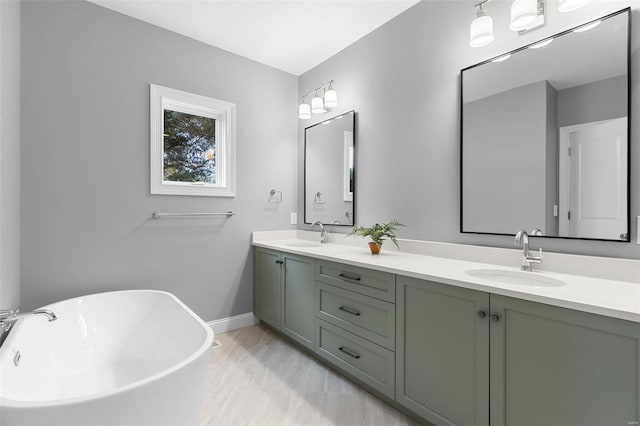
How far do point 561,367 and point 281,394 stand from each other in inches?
59.0

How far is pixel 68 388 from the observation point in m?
1.68

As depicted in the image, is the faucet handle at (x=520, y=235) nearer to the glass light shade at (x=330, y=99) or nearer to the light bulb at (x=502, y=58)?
the light bulb at (x=502, y=58)

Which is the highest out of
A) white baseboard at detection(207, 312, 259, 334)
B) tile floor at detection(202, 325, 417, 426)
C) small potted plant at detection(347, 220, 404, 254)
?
small potted plant at detection(347, 220, 404, 254)

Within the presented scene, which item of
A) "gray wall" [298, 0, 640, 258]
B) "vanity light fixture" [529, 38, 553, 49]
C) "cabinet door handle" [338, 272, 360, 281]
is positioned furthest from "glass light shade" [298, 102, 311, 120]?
"vanity light fixture" [529, 38, 553, 49]

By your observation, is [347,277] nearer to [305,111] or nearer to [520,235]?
[520,235]

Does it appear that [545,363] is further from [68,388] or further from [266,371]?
[68,388]

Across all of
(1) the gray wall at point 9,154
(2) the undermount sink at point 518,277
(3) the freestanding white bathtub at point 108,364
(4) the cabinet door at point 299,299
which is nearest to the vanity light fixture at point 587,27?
(2) the undermount sink at point 518,277

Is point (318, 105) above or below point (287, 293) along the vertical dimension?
above

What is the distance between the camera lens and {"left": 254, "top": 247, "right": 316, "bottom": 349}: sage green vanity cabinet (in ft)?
7.60

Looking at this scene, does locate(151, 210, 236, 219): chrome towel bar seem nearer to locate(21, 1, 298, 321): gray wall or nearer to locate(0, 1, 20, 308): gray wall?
locate(21, 1, 298, 321): gray wall

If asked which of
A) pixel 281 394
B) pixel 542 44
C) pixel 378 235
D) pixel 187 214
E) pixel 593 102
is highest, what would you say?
pixel 542 44

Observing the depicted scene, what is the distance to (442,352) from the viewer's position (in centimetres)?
145

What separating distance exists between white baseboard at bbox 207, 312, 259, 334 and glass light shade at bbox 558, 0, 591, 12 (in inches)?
126

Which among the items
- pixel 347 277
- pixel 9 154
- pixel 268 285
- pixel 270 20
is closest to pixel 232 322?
pixel 268 285
